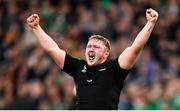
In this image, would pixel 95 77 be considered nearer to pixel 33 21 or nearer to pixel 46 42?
pixel 46 42

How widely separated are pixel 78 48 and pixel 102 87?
732 cm

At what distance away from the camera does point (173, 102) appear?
13.5 meters

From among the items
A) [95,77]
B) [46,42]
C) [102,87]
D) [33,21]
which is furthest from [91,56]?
[33,21]

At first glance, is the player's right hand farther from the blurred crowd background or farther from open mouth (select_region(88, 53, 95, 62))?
the blurred crowd background

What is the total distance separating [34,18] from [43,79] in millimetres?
6388

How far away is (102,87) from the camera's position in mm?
8359

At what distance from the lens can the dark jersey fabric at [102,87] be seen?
8.32 meters

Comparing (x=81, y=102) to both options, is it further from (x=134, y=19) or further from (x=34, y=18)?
(x=134, y=19)

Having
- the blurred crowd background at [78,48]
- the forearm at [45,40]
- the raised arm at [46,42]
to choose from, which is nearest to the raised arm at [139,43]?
the raised arm at [46,42]

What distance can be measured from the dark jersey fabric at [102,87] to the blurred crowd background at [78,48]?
505cm

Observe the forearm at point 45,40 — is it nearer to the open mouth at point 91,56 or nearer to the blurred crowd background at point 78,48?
the open mouth at point 91,56

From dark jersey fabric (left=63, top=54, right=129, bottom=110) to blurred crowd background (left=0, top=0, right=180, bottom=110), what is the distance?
505 cm

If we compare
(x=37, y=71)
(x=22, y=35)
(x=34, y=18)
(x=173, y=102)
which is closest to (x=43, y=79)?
(x=37, y=71)

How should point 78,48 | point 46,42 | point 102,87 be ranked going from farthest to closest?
1. point 78,48
2. point 46,42
3. point 102,87
